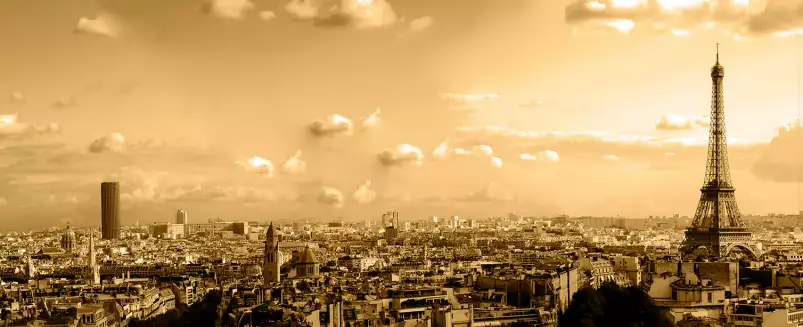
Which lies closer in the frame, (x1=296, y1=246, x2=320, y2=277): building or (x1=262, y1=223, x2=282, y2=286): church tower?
(x1=262, y1=223, x2=282, y2=286): church tower

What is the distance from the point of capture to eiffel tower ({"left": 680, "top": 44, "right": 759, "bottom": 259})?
56.9m

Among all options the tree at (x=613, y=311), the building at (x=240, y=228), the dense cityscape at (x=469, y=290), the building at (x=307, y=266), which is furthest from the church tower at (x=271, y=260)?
the building at (x=240, y=228)

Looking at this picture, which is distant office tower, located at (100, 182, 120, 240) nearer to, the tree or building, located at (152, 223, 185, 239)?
building, located at (152, 223, 185, 239)

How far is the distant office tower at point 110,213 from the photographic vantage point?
451 ft

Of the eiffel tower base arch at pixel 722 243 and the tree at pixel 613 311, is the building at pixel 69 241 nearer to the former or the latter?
the eiffel tower base arch at pixel 722 243

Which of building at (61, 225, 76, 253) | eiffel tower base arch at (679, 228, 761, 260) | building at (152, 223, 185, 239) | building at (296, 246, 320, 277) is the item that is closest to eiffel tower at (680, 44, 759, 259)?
eiffel tower base arch at (679, 228, 761, 260)

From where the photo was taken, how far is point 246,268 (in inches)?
2697

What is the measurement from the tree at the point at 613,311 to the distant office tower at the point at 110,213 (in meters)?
112

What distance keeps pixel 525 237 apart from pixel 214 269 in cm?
5169

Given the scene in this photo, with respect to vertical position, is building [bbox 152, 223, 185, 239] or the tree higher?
building [bbox 152, 223, 185, 239]

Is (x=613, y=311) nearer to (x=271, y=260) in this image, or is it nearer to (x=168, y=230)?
(x=271, y=260)

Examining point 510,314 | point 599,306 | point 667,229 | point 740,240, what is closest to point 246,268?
point 740,240

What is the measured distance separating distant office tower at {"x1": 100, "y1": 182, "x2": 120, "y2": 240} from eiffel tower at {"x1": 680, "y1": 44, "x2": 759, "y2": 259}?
A: 293 feet

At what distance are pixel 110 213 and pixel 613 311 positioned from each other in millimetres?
123203
